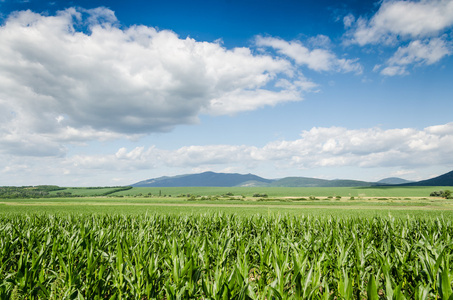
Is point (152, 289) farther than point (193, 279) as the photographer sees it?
Yes

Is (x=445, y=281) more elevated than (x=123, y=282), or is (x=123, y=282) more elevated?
(x=445, y=281)

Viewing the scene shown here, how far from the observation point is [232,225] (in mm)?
13562

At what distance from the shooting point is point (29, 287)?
5535 mm

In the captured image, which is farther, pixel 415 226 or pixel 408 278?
pixel 415 226

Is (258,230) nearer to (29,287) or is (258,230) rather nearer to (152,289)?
(152,289)

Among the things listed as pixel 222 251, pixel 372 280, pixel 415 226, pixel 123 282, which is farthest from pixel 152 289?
pixel 415 226

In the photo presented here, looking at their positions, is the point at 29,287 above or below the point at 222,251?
below

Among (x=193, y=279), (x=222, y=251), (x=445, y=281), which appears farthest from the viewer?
(x=222, y=251)

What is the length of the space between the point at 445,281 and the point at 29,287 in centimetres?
774

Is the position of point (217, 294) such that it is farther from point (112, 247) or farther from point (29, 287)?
point (112, 247)

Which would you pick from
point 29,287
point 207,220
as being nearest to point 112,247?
point 29,287

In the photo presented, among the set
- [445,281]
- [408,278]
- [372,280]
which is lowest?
[408,278]

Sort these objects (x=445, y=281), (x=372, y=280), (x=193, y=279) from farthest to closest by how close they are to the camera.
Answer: (x=193, y=279) → (x=445, y=281) → (x=372, y=280)

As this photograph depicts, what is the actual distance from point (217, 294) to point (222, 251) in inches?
107
